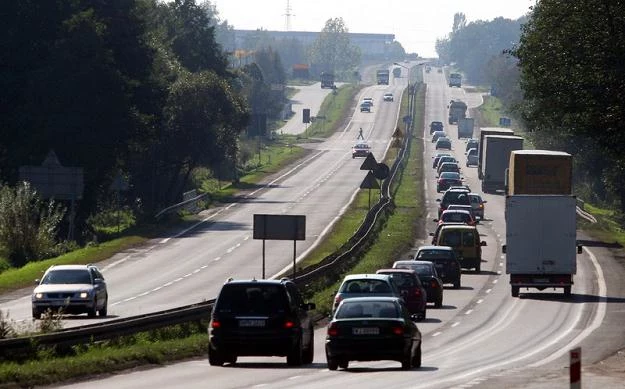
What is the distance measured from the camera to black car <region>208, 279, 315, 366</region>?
28156 mm

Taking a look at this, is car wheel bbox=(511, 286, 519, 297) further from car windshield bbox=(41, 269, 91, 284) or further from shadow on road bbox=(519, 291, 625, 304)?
car windshield bbox=(41, 269, 91, 284)

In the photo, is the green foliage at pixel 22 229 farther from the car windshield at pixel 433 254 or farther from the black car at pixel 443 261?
the black car at pixel 443 261

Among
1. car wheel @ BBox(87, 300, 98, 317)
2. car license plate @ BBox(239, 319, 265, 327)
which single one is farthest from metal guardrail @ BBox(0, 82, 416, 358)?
car wheel @ BBox(87, 300, 98, 317)

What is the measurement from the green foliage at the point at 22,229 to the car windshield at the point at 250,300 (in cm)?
3570

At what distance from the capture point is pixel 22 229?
65.7 m

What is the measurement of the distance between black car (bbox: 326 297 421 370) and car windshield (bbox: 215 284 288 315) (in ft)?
A: 3.39

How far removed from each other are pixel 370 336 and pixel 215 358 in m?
2.91

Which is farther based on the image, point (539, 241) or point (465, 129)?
point (465, 129)

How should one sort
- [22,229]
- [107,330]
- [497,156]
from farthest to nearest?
[497,156]
[22,229]
[107,330]

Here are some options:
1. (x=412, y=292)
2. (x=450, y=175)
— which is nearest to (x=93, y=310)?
(x=412, y=292)

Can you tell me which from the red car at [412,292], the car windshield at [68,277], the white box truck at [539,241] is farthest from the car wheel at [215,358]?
the white box truck at [539,241]

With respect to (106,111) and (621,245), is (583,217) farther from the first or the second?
(106,111)

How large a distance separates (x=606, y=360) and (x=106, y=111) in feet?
177

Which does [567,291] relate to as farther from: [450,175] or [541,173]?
[450,175]
